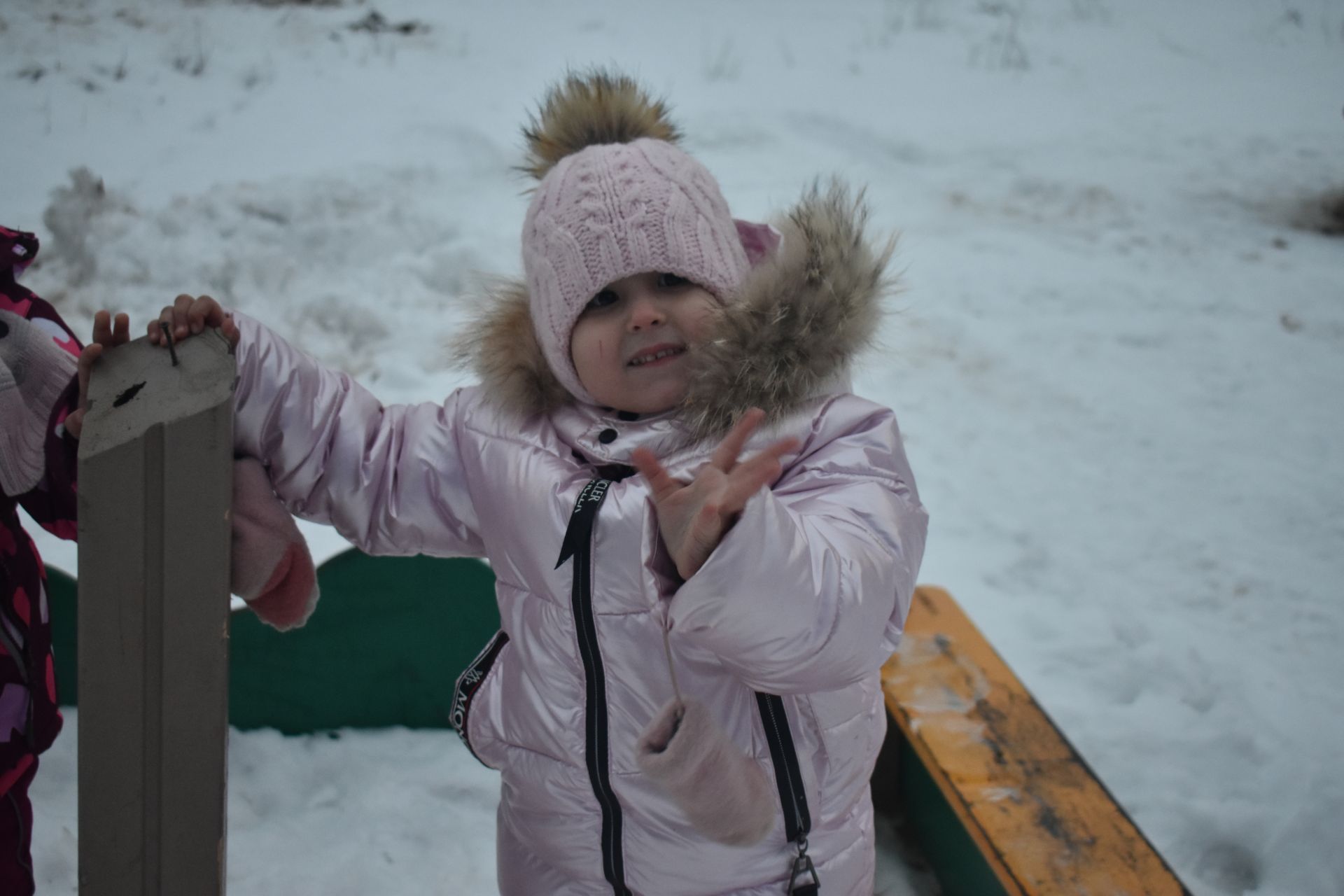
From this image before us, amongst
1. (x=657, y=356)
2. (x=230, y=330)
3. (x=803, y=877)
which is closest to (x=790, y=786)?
(x=803, y=877)

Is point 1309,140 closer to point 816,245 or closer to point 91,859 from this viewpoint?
point 816,245

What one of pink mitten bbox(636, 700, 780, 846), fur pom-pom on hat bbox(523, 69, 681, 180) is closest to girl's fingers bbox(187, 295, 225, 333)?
fur pom-pom on hat bbox(523, 69, 681, 180)

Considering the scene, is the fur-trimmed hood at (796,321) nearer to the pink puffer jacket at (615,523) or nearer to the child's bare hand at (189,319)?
the pink puffer jacket at (615,523)

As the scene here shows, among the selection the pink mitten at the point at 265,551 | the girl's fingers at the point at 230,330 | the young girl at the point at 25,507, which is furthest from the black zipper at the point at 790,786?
the young girl at the point at 25,507

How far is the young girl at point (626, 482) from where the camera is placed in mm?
1198

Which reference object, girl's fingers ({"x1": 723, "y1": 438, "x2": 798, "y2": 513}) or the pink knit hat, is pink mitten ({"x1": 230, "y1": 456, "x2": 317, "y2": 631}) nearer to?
the pink knit hat

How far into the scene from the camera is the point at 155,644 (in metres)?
1.04

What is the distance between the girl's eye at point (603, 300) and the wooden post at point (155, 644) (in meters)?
0.43

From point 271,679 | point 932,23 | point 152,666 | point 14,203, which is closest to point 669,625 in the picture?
point 152,666

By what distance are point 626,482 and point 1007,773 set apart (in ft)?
2.73

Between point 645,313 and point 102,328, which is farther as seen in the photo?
point 645,313

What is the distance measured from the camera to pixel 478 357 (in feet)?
4.73

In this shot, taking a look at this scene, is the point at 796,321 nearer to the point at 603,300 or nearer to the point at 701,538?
the point at 603,300

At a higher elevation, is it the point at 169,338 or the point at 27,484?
the point at 169,338
